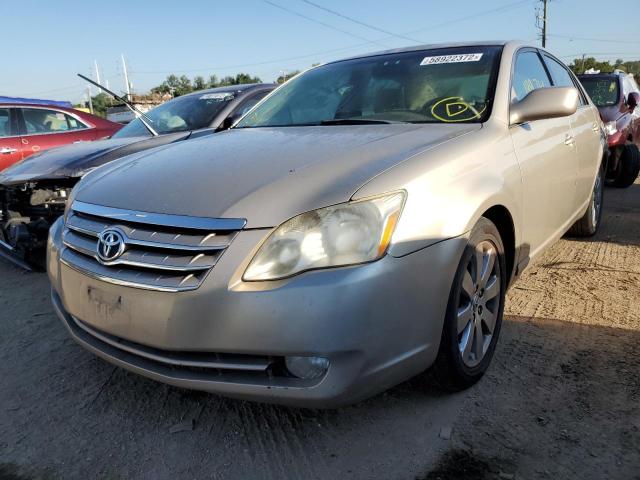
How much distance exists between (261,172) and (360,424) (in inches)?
43.9

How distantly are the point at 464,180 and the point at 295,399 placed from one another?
1107 millimetres

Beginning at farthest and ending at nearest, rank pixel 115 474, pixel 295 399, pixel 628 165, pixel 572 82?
pixel 628 165, pixel 572 82, pixel 115 474, pixel 295 399

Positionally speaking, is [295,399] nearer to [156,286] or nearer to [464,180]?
[156,286]

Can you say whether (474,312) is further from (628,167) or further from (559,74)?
(628,167)

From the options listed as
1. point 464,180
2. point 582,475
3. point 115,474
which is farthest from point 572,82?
point 115,474

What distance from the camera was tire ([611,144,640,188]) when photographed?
7204 mm

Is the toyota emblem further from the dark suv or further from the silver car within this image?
the dark suv

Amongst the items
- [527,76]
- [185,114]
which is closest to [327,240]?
[527,76]

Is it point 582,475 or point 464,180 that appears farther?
point 464,180

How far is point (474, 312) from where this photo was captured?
2398 millimetres

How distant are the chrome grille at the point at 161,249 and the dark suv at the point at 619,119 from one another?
6.80 metres

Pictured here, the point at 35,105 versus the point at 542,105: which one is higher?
the point at 35,105

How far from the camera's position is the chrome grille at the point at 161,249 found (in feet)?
6.05

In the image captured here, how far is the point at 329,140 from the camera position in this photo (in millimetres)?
2514
